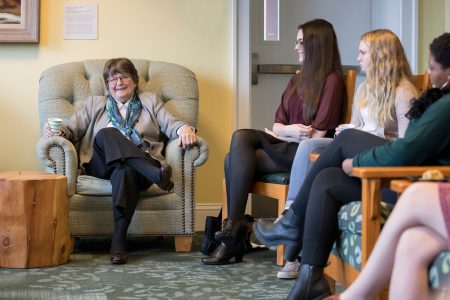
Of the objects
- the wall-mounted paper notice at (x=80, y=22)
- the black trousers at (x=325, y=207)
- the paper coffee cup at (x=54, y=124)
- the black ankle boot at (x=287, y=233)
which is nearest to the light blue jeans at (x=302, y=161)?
the black ankle boot at (x=287, y=233)

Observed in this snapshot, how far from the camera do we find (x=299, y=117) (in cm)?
355

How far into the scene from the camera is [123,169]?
3568 mm

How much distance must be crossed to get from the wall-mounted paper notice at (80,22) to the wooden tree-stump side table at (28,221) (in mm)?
1358

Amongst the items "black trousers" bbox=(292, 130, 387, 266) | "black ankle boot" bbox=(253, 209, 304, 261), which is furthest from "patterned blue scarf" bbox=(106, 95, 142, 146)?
"black trousers" bbox=(292, 130, 387, 266)

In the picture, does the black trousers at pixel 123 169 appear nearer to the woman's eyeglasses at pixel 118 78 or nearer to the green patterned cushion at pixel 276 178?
the woman's eyeglasses at pixel 118 78

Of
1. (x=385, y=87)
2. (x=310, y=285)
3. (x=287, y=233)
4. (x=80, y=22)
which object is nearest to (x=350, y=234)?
(x=310, y=285)

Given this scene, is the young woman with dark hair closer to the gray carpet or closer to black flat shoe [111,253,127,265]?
the gray carpet

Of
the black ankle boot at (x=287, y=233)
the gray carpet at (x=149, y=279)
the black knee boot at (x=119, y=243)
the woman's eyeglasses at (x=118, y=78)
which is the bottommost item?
the gray carpet at (x=149, y=279)

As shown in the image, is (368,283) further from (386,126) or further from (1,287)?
(1,287)

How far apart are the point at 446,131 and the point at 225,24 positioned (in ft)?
8.65

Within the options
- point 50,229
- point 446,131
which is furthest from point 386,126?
point 50,229

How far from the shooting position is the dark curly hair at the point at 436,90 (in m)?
2.18

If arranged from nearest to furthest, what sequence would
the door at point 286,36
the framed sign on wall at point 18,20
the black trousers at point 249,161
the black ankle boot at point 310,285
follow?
Answer: 1. the black ankle boot at point 310,285
2. the black trousers at point 249,161
3. the framed sign on wall at point 18,20
4. the door at point 286,36

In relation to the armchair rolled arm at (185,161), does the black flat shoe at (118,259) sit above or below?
below
